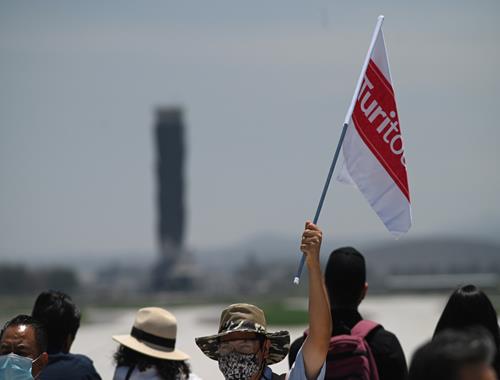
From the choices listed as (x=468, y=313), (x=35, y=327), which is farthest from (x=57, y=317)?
(x=468, y=313)

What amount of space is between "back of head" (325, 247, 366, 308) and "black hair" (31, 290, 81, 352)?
135cm

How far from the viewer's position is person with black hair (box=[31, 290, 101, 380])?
20.3 ft

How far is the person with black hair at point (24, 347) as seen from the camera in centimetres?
512

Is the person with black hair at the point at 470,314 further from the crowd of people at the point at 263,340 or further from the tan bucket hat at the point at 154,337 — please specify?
the tan bucket hat at the point at 154,337

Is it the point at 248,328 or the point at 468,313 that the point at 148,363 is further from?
the point at 468,313

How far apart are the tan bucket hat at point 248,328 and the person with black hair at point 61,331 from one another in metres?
1.21

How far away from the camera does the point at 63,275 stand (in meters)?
182

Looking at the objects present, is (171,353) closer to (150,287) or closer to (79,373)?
(79,373)

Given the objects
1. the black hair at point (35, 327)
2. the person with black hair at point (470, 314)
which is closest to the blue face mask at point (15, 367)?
the black hair at point (35, 327)

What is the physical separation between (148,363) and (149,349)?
7 centimetres

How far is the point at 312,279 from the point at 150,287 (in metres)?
177

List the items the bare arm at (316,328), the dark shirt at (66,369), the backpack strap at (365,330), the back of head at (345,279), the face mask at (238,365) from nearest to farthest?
1. the bare arm at (316,328)
2. the face mask at (238,365)
3. the backpack strap at (365,330)
4. the back of head at (345,279)
5. the dark shirt at (66,369)

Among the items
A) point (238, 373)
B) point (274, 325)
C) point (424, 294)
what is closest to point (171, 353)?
point (238, 373)

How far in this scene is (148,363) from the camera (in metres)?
5.95
